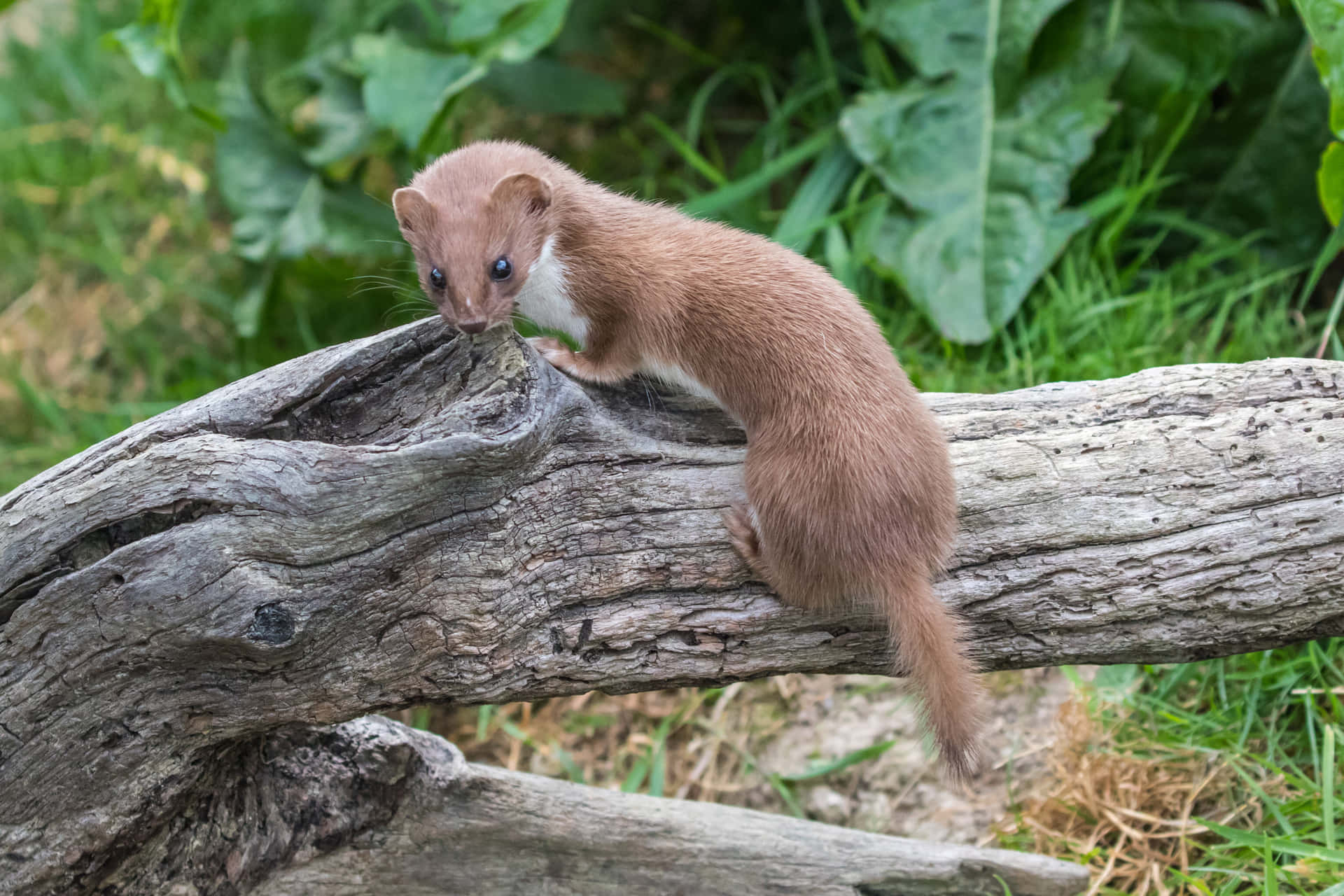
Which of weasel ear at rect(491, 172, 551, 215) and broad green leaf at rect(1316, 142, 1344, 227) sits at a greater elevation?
broad green leaf at rect(1316, 142, 1344, 227)

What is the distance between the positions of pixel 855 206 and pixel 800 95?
921 mm

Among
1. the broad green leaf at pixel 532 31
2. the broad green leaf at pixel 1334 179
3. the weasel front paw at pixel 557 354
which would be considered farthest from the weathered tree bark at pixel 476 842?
the broad green leaf at pixel 532 31

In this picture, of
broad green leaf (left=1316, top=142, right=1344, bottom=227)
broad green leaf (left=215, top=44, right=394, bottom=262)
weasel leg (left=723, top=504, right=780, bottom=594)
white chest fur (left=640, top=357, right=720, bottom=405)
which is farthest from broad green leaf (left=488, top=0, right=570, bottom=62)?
broad green leaf (left=1316, top=142, right=1344, bottom=227)

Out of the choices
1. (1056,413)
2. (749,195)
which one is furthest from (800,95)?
(1056,413)

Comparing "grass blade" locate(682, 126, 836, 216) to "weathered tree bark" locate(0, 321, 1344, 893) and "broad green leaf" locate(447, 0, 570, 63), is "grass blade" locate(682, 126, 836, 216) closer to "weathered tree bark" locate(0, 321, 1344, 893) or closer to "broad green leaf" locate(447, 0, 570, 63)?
"broad green leaf" locate(447, 0, 570, 63)

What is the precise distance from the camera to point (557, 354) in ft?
8.48

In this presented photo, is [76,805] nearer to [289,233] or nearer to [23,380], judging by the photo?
[289,233]

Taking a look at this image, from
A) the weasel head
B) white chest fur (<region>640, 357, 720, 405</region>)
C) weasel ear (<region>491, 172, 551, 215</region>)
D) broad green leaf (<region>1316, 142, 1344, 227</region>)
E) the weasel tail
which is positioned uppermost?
broad green leaf (<region>1316, 142, 1344, 227</region>)

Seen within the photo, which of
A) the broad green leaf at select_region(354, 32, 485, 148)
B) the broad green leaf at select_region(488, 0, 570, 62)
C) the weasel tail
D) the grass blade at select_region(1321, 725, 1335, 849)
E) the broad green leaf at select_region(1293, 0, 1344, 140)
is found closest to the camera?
the weasel tail

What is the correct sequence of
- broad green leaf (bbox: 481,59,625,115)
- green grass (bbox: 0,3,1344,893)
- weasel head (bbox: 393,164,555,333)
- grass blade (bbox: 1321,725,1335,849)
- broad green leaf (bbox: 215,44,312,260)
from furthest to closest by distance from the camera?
broad green leaf (bbox: 481,59,625,115), broad green leaf (bbox: 215,44,312,260), green grass (bbox: 0,3,1344,893), grass blade (bbox: 1321,725,1335,849), weasel head (bbox: 393,164,555,333)

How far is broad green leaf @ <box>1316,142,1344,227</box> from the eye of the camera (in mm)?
2717

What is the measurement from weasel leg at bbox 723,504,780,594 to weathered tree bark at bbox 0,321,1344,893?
38 millimetres

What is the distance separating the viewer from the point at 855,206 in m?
4.37

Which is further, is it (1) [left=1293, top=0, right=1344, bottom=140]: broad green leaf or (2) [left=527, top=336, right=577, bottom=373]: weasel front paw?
(1) [left=1293, top=0, right=1344, bottom=140]: broad green leaf
